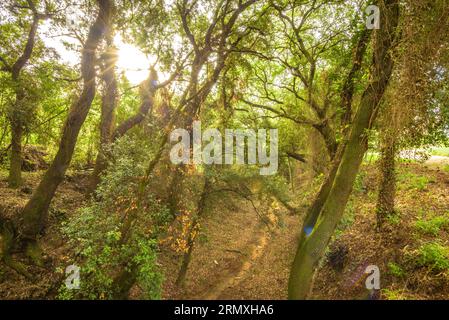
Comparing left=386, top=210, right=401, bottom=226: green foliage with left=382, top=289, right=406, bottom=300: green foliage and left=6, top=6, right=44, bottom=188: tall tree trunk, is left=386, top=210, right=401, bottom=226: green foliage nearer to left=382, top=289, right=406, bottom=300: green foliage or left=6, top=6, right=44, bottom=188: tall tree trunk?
left=382, top=289, right=406, bottom=300: green foliage

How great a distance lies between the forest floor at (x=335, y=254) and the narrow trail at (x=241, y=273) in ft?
0.12

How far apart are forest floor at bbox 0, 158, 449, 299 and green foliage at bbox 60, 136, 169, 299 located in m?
0.92

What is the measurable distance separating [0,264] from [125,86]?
29.1ft

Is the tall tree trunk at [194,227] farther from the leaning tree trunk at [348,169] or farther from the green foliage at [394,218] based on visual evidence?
the green foliage at [394,218]

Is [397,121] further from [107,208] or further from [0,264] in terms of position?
[0,264]

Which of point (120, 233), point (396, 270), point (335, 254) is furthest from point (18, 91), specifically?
point (396, 270)

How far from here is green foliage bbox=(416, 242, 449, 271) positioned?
6109mm

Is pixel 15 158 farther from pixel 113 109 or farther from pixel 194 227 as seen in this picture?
pixel 194 227

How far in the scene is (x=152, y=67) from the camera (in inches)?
403

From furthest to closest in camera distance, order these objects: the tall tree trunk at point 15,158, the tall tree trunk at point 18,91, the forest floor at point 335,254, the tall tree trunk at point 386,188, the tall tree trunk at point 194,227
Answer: the tall tree trunk at point 15,158 < the tall tree trunk at point 18,91 < the tall tree trunk at point 194,227 < the tall tree trunk at point 386,188 < the forest floor at point 335,254

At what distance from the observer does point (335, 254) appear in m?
8.72

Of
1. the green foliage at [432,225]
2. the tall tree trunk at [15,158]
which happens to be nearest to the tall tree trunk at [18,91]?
the tall tree trunk at [15,158]

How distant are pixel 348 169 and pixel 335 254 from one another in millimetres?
5035

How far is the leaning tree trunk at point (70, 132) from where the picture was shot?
299 inches
